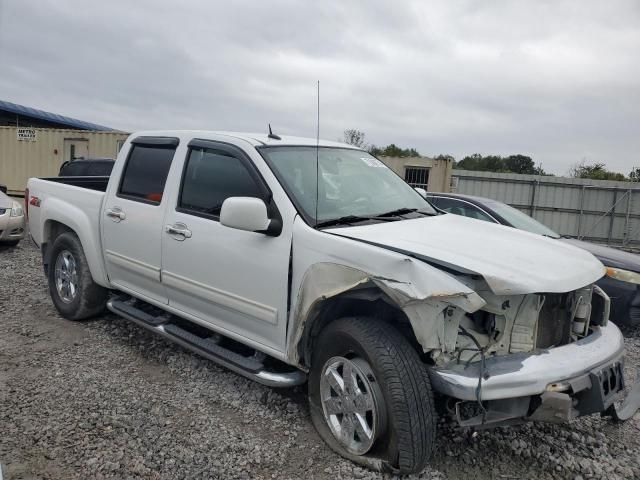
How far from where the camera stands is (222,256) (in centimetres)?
351

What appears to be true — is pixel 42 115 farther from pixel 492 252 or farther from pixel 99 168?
pixel 492 252

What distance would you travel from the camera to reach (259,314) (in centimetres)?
333

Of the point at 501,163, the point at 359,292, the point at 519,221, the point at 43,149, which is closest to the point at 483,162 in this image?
the point at 501,163

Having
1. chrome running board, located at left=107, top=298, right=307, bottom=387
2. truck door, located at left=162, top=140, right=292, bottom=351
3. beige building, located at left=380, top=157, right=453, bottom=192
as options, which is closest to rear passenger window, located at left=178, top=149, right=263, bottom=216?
truck door, located at left=162, top=140, right=292, bottom=351

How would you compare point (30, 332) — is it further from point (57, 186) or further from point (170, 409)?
point (170, 409)

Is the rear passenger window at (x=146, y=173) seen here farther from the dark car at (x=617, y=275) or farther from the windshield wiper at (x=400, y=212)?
the dark car at (x=617, y=275)

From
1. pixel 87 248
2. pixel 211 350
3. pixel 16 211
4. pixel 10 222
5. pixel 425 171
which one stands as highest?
pixel 425 171

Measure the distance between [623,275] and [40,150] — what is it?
67.3 ft

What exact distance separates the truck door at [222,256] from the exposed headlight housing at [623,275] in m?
4.02

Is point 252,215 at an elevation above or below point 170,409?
above

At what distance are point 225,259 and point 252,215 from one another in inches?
20.6

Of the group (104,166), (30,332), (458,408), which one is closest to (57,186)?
(30,332)

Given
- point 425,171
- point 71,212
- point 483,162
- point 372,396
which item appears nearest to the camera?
point 372,396

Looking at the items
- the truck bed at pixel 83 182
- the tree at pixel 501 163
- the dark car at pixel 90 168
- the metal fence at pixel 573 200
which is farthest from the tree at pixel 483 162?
the truck bed at pixel 83 182
